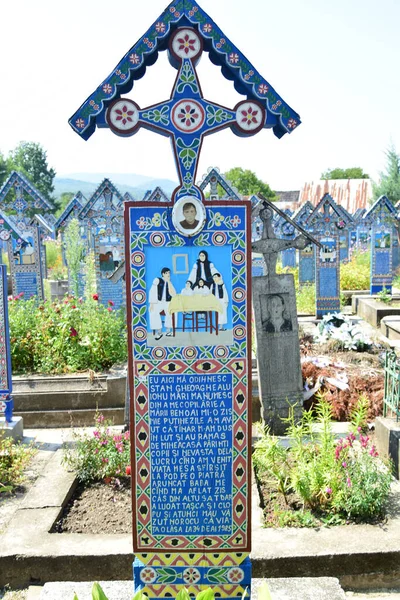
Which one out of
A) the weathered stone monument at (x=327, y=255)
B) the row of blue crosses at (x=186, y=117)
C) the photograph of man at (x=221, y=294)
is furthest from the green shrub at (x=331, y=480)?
the weathered stone monument at (x=327, y=255)

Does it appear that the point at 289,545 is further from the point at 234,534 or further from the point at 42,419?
the point at 42,419

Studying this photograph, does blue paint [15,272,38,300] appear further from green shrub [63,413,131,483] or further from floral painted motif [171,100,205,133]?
floral painted motif [171,100,205,133]

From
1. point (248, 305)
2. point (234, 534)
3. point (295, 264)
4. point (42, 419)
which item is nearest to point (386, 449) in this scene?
point (234, 534)

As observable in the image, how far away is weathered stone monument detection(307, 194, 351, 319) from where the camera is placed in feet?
45.2

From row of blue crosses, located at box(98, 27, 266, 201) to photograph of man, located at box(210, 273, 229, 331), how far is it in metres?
0.48

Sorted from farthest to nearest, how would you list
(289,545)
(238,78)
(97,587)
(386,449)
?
(386,449), (289,545), (238,78), (97,587)

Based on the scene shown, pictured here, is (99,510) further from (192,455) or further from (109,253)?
(109,253)

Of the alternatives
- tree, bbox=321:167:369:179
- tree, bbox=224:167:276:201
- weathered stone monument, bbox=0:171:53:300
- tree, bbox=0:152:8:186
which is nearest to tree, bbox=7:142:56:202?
tree, bbox=0:152:8:186

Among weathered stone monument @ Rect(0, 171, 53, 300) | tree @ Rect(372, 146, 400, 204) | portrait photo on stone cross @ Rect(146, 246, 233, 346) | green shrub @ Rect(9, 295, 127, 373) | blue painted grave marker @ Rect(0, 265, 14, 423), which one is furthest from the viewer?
tree @ Rect(372, 146, 400, 204)

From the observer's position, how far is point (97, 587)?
2.46 meters

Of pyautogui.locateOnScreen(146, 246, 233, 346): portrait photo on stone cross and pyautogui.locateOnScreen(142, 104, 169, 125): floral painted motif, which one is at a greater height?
pyautogui.locateOnScreen(142, 104, 169, 125): floral painted motif

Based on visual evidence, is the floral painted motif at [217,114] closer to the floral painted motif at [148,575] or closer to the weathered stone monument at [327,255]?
the floral painted motif at [148,575]

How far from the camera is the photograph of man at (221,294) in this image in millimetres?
3217

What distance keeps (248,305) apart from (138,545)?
1.55 metres
